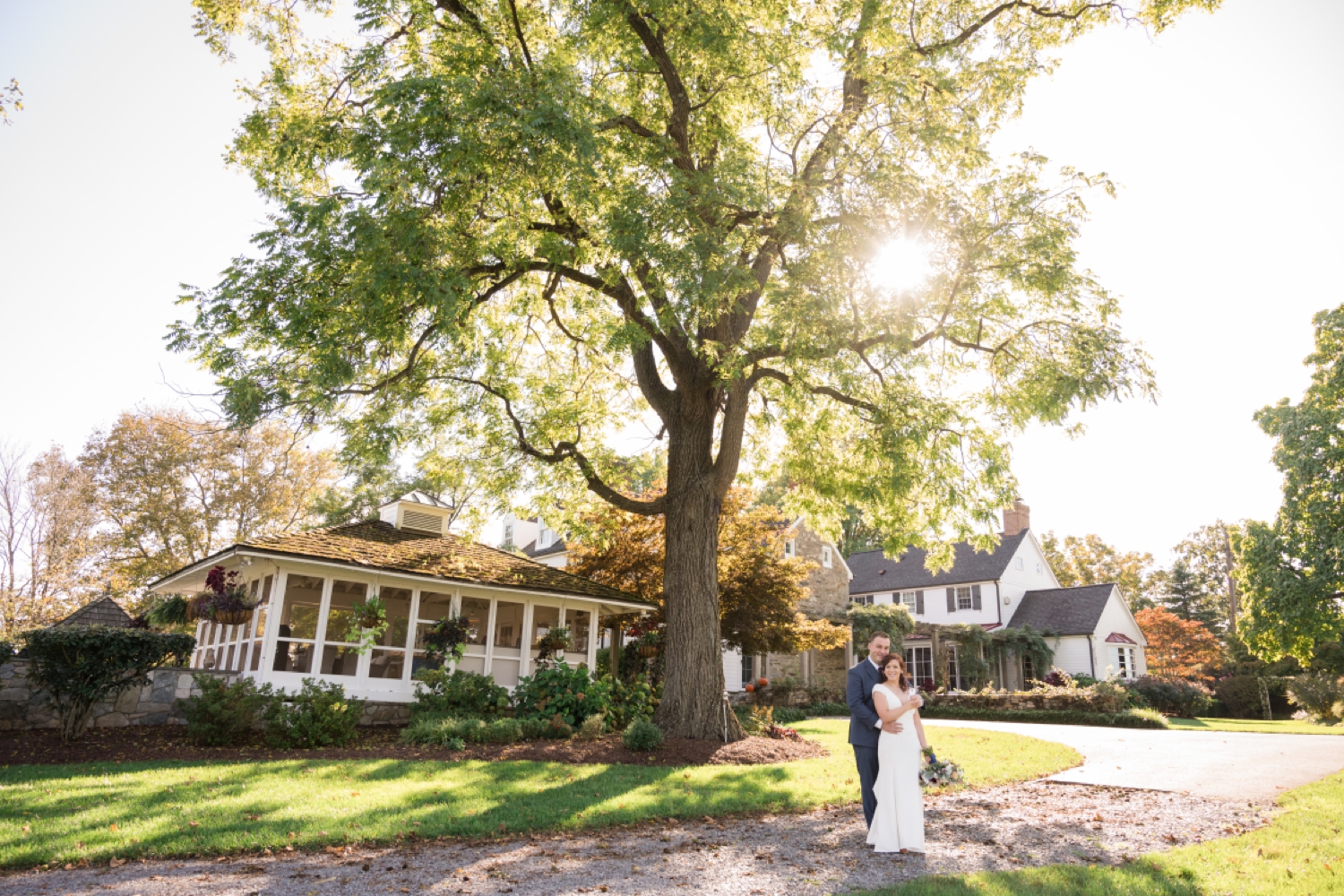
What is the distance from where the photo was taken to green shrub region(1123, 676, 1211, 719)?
91.7 feet

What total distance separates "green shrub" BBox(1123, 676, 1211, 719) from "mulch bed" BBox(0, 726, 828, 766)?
21534 millimetres

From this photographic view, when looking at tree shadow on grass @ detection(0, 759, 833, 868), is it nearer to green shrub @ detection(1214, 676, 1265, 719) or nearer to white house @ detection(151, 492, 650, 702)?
white house @ detection(151, 492, 650, 702)

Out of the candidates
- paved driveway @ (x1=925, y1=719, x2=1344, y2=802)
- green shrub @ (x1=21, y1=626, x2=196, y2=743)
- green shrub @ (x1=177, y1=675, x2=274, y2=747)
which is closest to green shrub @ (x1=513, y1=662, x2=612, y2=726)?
green shrub @ (x1=177, y1=675, x2=274, y2=747)

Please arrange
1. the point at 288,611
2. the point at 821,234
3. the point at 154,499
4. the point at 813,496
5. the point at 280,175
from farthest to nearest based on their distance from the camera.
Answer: the point at 154,499 → the point at 288,611 → the point at 813,496 → the point at 280,175 → the point at 821,234

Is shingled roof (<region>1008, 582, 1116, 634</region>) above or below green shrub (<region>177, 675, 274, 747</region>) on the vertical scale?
above

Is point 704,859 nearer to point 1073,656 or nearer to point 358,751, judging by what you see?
point 358,751

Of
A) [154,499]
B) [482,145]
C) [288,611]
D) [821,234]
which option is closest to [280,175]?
[482,145]

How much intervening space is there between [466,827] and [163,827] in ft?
8.02

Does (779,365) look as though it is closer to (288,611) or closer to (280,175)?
(280,175)

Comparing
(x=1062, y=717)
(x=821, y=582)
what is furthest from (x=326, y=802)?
(x=821, y=582)

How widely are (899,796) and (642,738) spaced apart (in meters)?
5.97

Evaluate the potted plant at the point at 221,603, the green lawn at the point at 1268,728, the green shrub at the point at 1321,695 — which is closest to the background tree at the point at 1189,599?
the green shrub at the point at 1321,695

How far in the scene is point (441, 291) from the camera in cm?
946

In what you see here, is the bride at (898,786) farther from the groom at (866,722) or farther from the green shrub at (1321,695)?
the green shrub at (1321,695)
